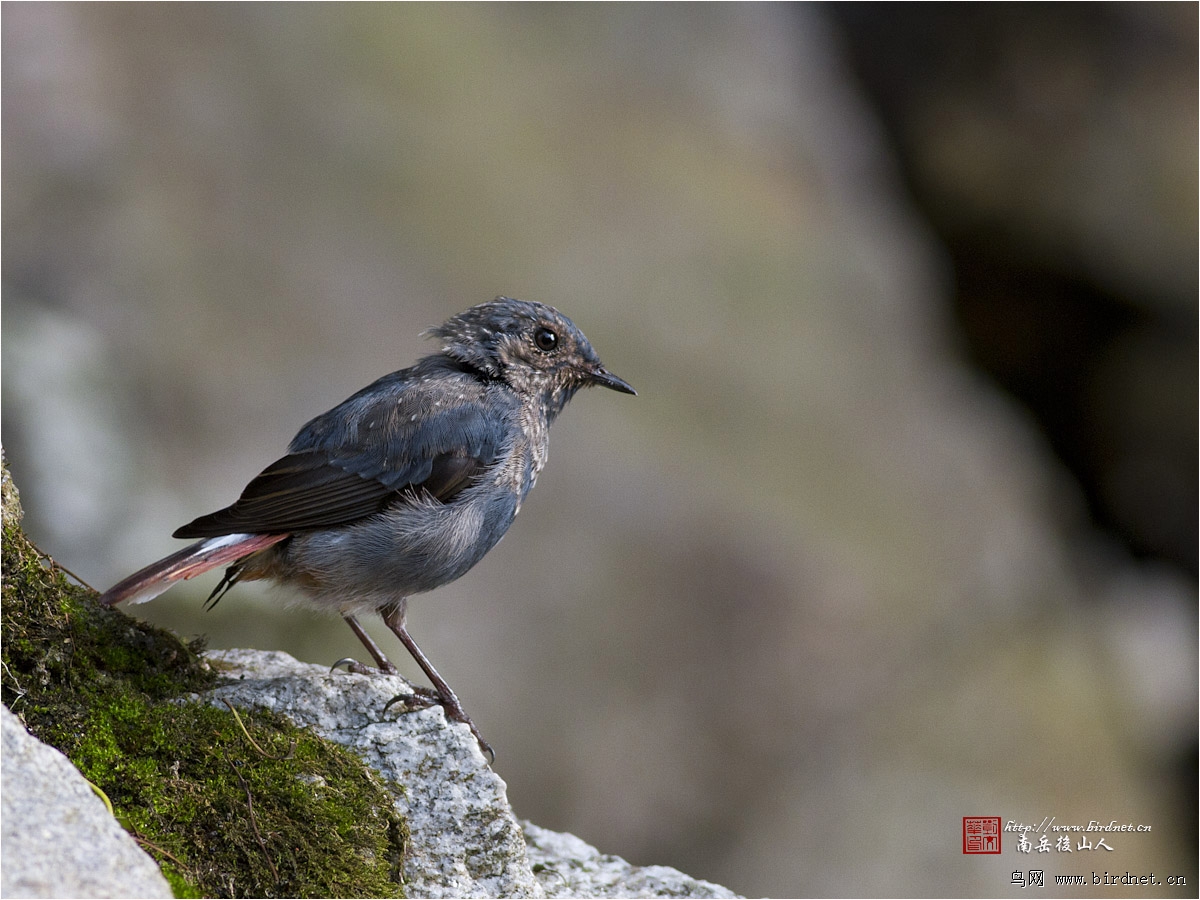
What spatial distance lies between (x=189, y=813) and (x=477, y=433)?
227 cm

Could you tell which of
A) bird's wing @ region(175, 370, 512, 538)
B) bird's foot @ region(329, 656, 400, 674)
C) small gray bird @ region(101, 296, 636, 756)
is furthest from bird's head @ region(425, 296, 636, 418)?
bird's foot @ region(329, 656, 400, 674)

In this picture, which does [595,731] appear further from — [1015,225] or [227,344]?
[1015,225]

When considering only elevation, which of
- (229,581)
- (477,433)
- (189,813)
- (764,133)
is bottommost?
(189,813)

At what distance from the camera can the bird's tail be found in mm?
3996

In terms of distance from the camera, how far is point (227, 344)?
32.3 feet

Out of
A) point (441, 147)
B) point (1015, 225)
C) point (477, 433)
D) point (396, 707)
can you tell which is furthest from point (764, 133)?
point (396, 707)

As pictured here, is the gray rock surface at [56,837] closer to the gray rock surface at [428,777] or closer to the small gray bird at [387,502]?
the gray rock surface at [428,777]

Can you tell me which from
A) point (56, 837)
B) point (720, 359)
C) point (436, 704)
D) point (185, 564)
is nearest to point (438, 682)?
point (436, 704)

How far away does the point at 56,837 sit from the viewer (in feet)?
8.05

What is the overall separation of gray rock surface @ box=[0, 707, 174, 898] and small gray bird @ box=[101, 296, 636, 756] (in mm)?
Answer: 1628

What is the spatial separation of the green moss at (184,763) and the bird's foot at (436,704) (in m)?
0.42

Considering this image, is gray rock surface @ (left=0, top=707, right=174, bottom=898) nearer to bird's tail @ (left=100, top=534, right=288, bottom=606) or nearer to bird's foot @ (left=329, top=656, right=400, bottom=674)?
bird's tail @ (left=100, top=534, right=288, bottom=606)

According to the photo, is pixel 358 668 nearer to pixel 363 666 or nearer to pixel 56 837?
pixel 363 666

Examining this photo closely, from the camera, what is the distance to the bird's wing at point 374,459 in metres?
4.62
